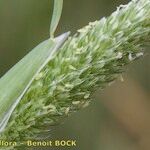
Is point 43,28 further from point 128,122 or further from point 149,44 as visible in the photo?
point 149,44

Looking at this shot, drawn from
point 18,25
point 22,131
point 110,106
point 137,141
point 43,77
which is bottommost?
point 22,131

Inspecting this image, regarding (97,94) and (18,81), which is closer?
(18,81)

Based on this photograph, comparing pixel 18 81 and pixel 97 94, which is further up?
pixel 97 94

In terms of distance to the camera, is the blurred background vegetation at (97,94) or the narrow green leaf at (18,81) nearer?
the narrow green leaf at (18,81)

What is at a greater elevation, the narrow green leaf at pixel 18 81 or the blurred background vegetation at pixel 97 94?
the blurred background vegetation at pixel 97 94

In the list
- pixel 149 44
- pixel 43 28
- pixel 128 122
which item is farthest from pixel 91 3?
pixel 149 44
